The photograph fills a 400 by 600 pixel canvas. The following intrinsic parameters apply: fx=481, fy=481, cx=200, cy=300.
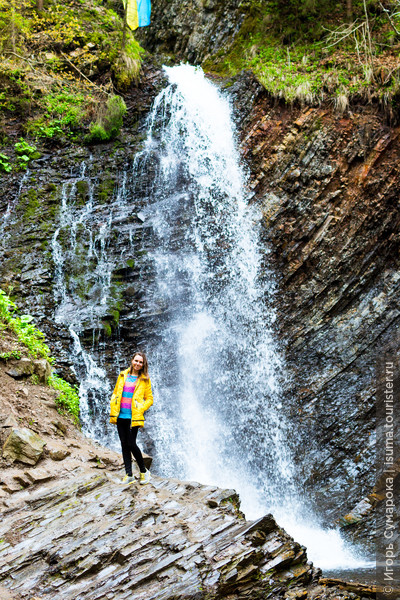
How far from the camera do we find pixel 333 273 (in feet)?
36.2

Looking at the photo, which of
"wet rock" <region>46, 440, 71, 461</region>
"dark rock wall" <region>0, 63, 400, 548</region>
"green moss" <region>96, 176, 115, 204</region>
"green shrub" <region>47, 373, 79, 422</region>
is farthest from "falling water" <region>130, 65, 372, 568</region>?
"wet rock" <region>46, 440, 71, 461</region>

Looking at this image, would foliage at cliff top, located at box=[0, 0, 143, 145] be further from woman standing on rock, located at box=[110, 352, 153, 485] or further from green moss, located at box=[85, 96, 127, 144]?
woman standing on rock, located at box=[110, 352, 153, 485]

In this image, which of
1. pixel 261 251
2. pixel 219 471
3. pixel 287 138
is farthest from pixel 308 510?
pixel 287 138

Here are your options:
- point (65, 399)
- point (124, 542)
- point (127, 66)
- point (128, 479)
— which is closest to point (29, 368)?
point (65, 399)

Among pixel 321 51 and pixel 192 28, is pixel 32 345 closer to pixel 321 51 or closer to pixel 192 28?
pixel 321 51

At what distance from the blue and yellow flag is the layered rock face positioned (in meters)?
9.73

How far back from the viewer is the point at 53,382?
8.09 m

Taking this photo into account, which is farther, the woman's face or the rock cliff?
the woman's face

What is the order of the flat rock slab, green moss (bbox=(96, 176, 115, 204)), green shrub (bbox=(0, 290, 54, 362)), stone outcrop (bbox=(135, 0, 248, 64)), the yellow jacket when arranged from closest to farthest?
the flat rock slab → the yellow jacket → green shrub (bbox=(0, 290, 54, 362)) → green moss (bbox=(96, 176, 115, 204)) → stone outcrop (bbox=(135, 0, 248, 64))

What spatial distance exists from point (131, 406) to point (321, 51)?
43.3 ft

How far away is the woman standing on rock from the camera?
5773 mm

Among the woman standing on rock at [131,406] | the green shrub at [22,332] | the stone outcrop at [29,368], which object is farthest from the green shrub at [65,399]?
the woman standing on rock at [131,406]

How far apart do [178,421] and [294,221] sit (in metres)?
5.55

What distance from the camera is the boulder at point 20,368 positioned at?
23.6 feet
